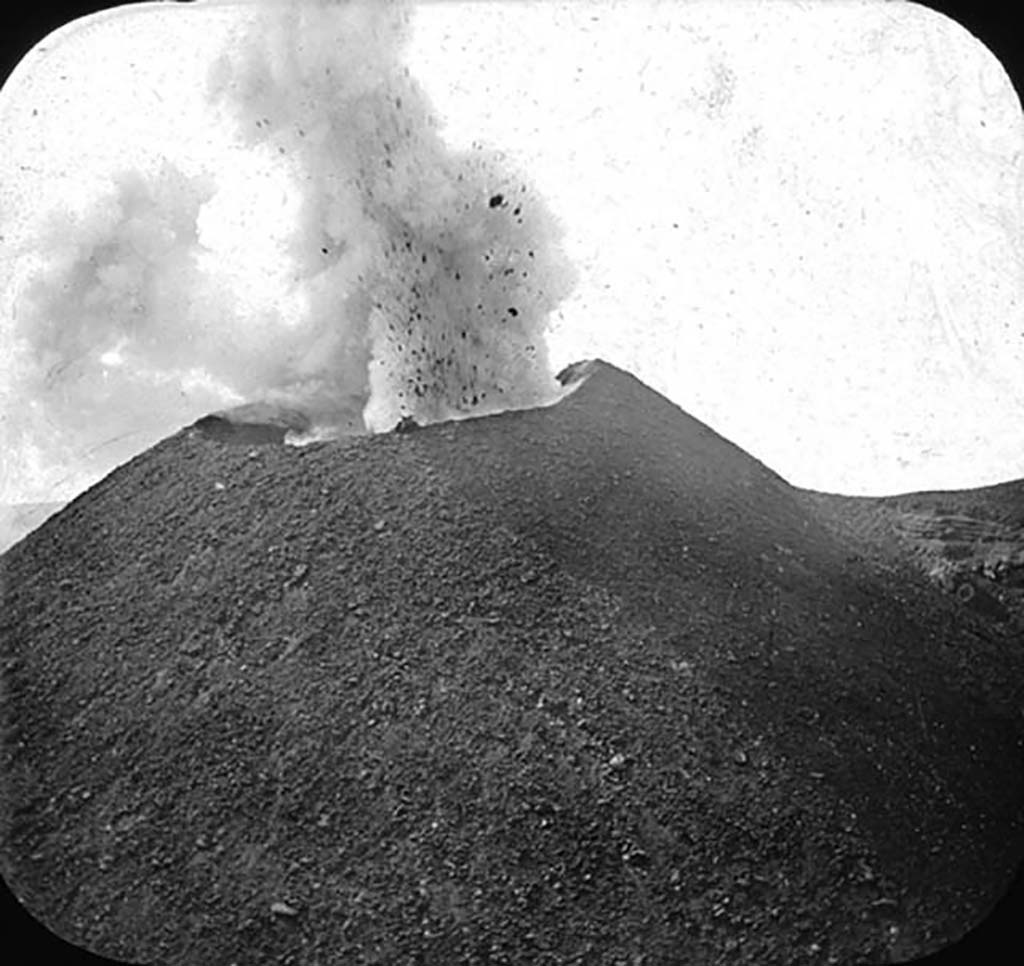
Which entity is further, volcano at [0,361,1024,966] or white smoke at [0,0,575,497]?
white smoke at [0,0,575,497]

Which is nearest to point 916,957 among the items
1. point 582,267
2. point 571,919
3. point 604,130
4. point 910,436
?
point 571,919

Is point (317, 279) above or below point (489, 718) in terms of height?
above

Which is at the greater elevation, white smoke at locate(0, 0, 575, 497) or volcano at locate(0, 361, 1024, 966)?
white smoke at locate(0, 0, 575, 497)

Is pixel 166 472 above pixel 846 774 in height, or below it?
above

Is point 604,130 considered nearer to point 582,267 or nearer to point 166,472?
point 582,267

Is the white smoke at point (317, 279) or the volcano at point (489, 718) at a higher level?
the white smoke at point (317, 279)

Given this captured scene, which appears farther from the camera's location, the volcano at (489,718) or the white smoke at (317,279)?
the white smoke at (317,279)

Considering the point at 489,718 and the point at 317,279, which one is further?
the point at 317,279

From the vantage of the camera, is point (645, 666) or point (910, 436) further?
point (910, 436)
